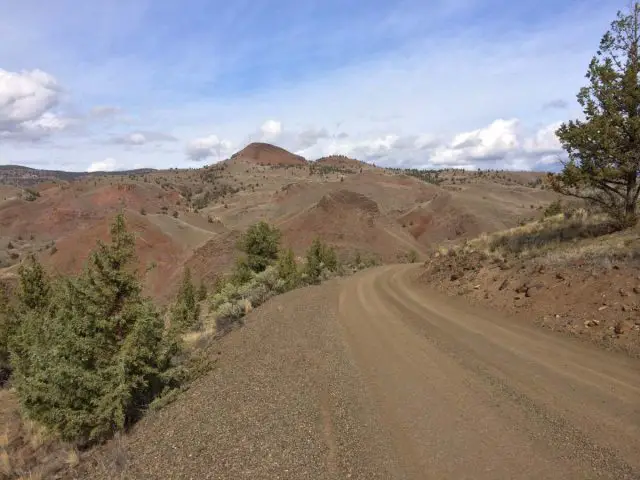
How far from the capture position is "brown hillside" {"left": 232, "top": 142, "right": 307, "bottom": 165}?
180 metres

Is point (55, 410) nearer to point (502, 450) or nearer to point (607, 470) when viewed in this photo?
point (502, 450)

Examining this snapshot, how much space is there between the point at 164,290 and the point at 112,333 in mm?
42887

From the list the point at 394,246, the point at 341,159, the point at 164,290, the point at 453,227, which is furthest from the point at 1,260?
the point at 341,159

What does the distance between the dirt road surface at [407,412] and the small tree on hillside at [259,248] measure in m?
21.1

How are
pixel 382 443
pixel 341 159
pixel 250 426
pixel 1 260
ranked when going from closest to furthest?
1. pixel 382 443
2. pixel 250 426
3. pixel 1 260
4. pixel 341 159

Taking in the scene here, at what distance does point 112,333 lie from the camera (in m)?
10.0

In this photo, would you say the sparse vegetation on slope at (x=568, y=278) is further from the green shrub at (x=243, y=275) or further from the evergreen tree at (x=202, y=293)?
the evergreen tree at (x=202, y=293)

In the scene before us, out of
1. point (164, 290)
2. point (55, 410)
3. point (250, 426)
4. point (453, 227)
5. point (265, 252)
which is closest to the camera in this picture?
point (250, 426)

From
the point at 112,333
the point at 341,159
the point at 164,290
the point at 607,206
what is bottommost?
the point at 164,290

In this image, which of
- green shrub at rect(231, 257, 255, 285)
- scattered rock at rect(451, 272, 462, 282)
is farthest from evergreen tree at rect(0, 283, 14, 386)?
scattered rock at rect(451, 272, 462, 282)

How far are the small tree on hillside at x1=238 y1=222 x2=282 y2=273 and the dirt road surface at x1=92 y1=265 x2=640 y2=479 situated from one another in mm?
21088

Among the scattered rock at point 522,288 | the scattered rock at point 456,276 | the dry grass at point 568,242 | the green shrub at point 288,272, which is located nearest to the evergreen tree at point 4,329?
the green shrub at point 288,272

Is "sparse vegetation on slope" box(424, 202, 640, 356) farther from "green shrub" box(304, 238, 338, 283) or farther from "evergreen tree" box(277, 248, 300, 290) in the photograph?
"green shrub" box(304, 238, 338, 283)

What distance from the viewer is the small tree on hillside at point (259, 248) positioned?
110 feet
